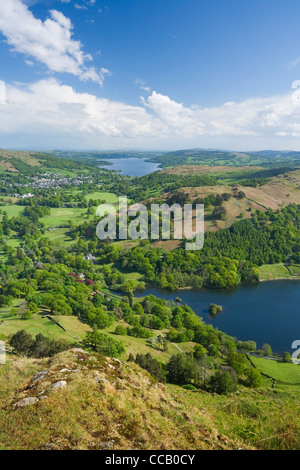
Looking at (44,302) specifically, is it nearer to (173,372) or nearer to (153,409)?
(173,372)

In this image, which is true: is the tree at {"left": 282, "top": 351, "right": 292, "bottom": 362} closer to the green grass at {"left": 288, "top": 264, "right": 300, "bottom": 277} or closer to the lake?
the lake

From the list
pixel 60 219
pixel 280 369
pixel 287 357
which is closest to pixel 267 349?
pixel 287 357

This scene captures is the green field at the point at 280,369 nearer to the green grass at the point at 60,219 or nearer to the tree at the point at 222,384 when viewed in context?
the tree at the point at 222,384

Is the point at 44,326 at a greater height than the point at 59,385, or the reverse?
the point at 59,385

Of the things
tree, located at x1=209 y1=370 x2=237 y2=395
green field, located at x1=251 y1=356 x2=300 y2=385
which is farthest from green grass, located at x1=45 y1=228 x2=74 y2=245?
tree, located at x1=209 y1=370 x2=237 y2=395

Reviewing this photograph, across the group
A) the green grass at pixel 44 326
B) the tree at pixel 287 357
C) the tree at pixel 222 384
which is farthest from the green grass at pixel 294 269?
the green grass at pixel 44 326

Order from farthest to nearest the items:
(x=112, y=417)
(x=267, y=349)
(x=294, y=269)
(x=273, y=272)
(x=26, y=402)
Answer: (x=294, y=269)
(x=273, y=272)
(x=267, y=349)
(x=26, y=402)
(x=112, y=417)

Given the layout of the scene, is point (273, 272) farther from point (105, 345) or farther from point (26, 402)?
point (26, 402)
